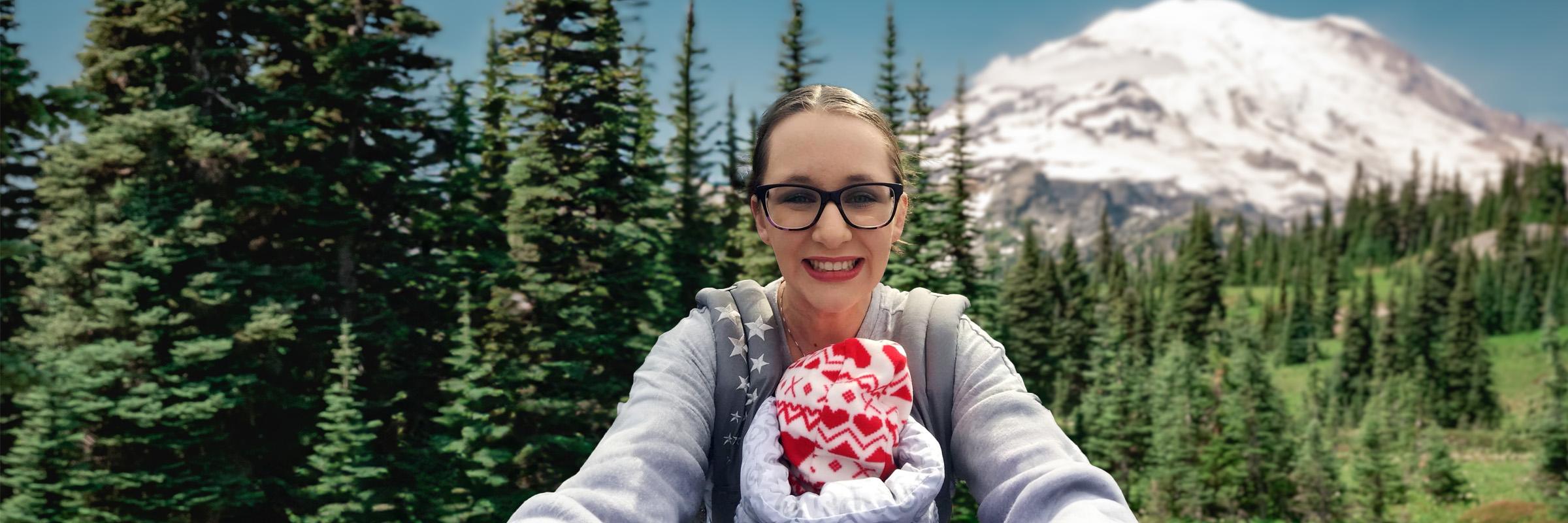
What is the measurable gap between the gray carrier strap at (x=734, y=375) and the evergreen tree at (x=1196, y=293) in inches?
3830

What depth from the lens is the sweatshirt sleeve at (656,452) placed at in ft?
7.46

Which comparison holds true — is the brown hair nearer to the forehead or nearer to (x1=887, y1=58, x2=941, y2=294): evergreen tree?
the forehead

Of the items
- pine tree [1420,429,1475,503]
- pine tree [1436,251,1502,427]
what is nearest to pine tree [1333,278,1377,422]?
pine tree [1436,251,1502,427]

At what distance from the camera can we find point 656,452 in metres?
2.45

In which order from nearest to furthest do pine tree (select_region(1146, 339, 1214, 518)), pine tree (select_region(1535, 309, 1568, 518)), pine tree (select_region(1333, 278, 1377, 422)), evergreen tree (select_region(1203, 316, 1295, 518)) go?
pine tree (select_region(1535, 309, 1568, 518)) < pine tree (select_region(1146, 339, 1214, 518)) < evergreen tree (select_region(1203, 316, 1295, 518)) < pine tree (select_region(1333, 278, 1377, 422))

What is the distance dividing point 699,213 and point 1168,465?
105 ft

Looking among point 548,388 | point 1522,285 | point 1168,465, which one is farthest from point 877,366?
point 1522,285

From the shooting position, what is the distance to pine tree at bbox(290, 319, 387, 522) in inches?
957

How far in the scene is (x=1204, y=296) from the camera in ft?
314

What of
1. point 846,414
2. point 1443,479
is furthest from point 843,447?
point 1443,479

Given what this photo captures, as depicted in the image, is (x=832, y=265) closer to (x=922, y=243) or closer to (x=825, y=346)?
(x=825, y=346)

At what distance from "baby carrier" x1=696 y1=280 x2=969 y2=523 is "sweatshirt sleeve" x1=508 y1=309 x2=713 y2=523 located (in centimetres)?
6

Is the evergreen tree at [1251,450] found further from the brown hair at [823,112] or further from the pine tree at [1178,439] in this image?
the brown hair at [823,112]

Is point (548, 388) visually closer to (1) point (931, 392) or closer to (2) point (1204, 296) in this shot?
(1) point (931, 392)
